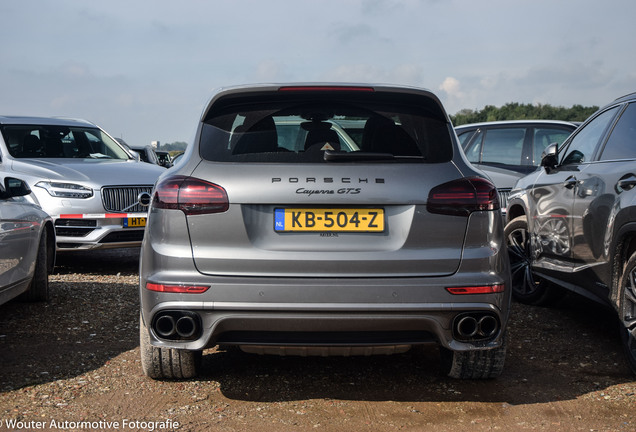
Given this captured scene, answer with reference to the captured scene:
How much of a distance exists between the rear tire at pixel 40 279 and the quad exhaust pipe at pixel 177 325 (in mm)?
3285

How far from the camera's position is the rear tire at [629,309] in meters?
4.74

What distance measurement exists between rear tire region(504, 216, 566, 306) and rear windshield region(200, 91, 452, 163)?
3162 millimetres

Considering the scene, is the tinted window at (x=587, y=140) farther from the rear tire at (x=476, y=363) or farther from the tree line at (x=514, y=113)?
the tree line at (x=514, y=113)

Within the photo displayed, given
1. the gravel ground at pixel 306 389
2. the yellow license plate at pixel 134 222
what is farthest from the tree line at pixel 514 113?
the gravel ground at pixel 306 389

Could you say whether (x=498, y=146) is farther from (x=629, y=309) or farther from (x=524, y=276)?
(x=629, y=309)

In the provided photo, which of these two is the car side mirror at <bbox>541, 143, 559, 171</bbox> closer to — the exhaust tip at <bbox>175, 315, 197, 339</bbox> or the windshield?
the exhaust tip at <bbox>175, 315, 197, 339</bbox>

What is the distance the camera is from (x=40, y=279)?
698cm

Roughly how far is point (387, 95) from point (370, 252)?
3.14ft

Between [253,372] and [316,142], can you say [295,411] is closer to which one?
[253,372]

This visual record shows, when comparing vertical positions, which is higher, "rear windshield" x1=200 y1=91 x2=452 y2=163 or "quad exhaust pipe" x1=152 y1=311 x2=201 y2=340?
"rear windshield" x1=200 y1=91 x2=452 y2=163

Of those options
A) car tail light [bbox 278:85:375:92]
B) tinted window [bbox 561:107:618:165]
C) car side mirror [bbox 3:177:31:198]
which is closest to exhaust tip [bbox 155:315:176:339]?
car tail light [bbox 278:85:375:92]

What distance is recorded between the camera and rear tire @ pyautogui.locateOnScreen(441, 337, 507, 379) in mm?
4488

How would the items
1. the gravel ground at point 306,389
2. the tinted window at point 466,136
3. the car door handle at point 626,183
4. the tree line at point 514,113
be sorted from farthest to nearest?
1. the tree line at point 514,113
2. the tinted window at point 466,136
3. the car door handle at point 626,183
4. the gravel ground at point 306,389

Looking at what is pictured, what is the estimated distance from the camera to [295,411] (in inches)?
164
